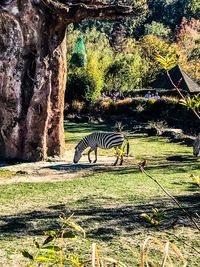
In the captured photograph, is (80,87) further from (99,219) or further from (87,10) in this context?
(99,219)

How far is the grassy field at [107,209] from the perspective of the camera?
625 centimetres

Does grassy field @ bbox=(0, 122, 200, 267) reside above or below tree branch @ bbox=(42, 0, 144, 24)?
below

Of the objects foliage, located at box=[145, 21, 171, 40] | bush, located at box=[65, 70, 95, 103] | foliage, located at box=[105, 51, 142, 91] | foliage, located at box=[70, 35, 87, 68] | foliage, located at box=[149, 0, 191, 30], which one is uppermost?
foliage, located at box=[149, 0, 191, 30]

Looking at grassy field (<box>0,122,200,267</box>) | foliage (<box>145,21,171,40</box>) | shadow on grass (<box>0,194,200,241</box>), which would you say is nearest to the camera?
grassy field (<box>0,122,200,267</box>)

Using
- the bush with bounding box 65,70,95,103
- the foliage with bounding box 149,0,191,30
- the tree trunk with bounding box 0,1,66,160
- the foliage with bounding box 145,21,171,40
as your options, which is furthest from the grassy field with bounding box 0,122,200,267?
the foliage with bounding box 149,0,191,30

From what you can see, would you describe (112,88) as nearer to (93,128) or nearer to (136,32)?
(93,128)

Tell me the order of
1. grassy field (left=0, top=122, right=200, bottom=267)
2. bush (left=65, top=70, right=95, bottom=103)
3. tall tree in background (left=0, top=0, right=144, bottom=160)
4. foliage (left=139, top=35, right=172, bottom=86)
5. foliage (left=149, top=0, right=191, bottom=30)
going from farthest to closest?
foliage (left=149, top=0, right=191, bottom=30) < foliage (left=139, top=35, right=172, bottom=86) < bush (left=65, top=70, right=95, bottom=103) < tall tree in background (left=0, top=0, right=144, bottom=160) < grassy field (left=0, top=122, right=200, bottom=267)

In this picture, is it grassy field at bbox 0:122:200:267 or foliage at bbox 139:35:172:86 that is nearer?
grassy field at bbox 0:122:200:267

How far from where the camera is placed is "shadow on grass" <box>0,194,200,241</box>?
22.8 feet

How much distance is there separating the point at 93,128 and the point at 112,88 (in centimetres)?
1327

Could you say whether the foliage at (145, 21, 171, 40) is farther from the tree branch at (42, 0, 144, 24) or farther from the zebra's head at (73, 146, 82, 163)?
the zebra's head at (73, 146, 82, 163)

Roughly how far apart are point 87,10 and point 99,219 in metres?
8.51

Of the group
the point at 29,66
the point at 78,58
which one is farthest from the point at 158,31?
the point at 29,66

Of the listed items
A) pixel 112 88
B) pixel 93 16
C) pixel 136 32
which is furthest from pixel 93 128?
pixel 136 32
